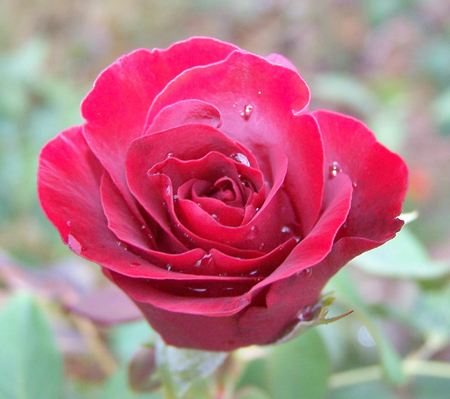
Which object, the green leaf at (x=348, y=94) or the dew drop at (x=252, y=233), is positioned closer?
the dew drop at (x=252, y=233)

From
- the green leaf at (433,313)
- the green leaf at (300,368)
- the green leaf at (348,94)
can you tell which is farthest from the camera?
the green leaf at (348,94)

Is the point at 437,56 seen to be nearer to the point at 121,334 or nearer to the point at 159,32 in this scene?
the point at 159,32

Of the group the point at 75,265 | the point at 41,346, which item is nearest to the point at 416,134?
the point at 75,265

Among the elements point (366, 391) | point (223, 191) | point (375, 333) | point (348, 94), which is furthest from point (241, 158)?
point (348, 94)

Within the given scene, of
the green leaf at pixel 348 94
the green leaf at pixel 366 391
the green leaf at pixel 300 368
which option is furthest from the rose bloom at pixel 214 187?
the green leaf at pixel 348 94

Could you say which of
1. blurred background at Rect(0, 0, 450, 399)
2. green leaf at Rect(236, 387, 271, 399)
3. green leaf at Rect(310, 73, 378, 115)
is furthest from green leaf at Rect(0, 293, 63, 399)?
green leaf at Rect(310, 73, 378, 115)

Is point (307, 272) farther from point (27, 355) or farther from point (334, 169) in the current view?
point (27, 355)

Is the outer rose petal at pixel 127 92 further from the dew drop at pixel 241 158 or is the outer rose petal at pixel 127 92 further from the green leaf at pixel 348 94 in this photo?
the green leaf at pixel 348 94
